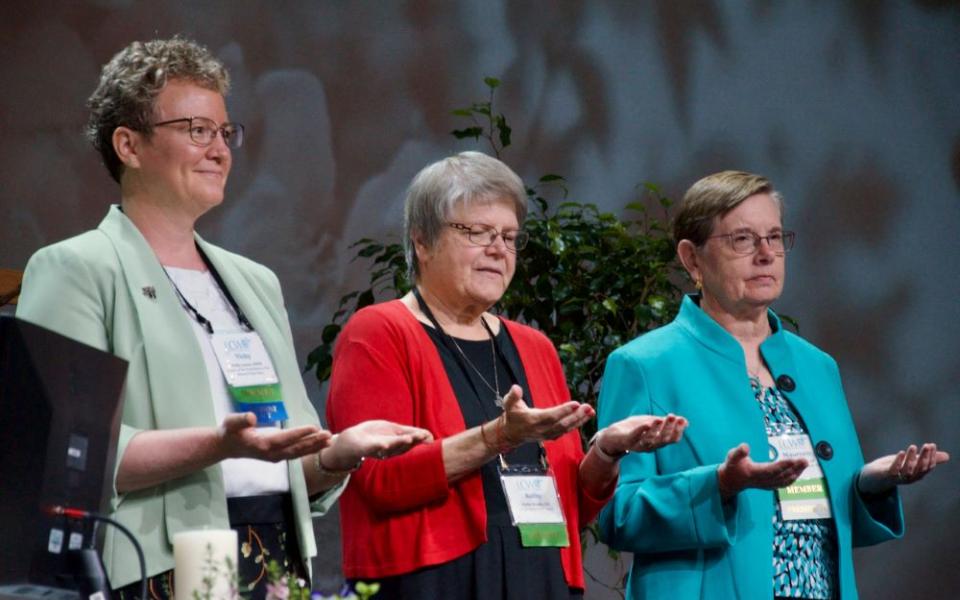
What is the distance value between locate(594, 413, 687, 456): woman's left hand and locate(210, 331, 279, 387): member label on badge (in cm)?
74

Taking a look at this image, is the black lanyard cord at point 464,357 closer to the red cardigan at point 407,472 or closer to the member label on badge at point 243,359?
the red cardigan at point 407,472

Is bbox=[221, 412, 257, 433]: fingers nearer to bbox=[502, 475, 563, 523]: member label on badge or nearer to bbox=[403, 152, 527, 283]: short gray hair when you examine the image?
bbox=[502, 475, 563, 523]: member label on badge

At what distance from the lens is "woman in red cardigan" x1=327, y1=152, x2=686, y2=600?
2.61 m

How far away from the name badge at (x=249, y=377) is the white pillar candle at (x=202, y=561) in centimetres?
60

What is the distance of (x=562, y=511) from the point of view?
8.86ft

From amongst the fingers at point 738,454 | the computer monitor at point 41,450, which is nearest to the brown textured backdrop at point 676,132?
the fingers at point 738,454

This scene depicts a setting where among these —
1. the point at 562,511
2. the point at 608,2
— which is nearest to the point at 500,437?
the point at 562,511

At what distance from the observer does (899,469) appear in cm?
290

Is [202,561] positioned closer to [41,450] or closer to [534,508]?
[41,450]

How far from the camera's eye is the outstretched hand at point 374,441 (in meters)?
2.25

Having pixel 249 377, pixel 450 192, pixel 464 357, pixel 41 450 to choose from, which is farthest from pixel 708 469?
pixel 41 450

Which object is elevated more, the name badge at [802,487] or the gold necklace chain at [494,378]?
the gold necklace chain at [494,378]

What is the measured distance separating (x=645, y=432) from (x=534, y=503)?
0.87 ft

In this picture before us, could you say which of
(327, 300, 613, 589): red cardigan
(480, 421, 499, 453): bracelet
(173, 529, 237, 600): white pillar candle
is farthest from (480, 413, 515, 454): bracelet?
(173, 529, 237, 600): white pillar candle
